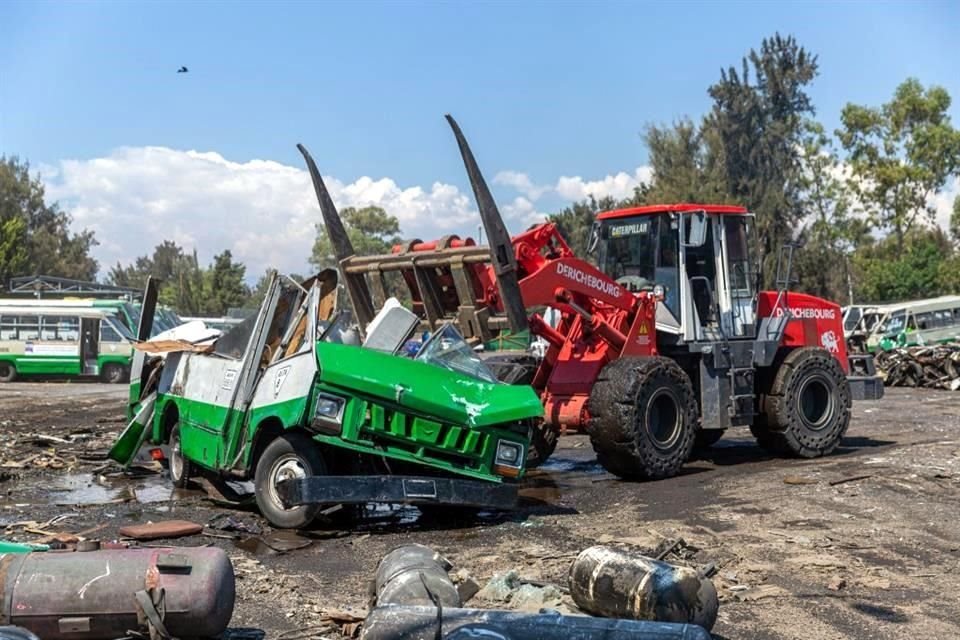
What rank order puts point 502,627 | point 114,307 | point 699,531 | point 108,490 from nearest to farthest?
point 502,627
point 699,531
point 108,490
point 114,307

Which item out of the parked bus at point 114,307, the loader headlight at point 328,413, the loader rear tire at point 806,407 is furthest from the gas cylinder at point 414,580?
the parked bus at point 114,307

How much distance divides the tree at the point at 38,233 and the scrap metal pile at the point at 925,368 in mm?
47638

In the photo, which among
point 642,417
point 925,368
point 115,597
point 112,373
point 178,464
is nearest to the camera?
point 115,597

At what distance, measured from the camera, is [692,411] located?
1118 cm

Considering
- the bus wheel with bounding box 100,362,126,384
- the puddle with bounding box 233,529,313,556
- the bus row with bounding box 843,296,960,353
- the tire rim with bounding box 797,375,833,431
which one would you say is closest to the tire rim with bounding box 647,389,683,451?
the tire rim with bounding box 797,375,833,431

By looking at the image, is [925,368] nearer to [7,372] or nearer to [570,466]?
[570,466]

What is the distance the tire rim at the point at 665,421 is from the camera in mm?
10914

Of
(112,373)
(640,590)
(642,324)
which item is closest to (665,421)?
(642,324)

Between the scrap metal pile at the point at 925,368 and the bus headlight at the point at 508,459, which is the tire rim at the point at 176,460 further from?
the scrap metal pile at the point at 925,368

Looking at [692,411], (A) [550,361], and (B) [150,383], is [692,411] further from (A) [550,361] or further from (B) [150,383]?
(B) [150,383]

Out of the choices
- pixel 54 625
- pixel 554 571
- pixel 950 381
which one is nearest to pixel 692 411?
pixel 554 571

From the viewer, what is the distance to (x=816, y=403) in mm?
12992

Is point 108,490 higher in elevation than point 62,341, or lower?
lower

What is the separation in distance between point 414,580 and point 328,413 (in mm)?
2828
